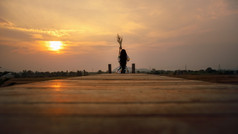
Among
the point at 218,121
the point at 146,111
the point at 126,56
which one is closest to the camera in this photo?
the point at 218,121

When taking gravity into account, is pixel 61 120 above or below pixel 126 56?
below

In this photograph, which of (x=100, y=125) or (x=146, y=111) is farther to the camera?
(x=146, y=111)

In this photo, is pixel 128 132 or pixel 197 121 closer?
A: pixel 128 132

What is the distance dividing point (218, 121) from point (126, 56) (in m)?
9.07

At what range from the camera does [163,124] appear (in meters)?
0.66

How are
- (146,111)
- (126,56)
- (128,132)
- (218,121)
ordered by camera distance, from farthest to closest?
(126,56) → (146,111) → (218,121) → (128,132)

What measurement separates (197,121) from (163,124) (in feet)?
0.60

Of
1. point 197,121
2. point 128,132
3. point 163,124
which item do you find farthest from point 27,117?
point 197,121

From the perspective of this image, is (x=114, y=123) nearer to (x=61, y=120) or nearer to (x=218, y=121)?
(x=61, y=120)

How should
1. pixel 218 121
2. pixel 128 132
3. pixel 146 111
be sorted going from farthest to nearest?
pixel 146 111, pixel 218 121, pixel 128 132

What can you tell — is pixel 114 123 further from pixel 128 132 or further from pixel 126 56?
pixel 126 56

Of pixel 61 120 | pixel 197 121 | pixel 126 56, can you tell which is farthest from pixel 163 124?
pixel 126 56

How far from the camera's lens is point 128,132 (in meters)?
0.59

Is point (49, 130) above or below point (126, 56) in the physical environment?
below
